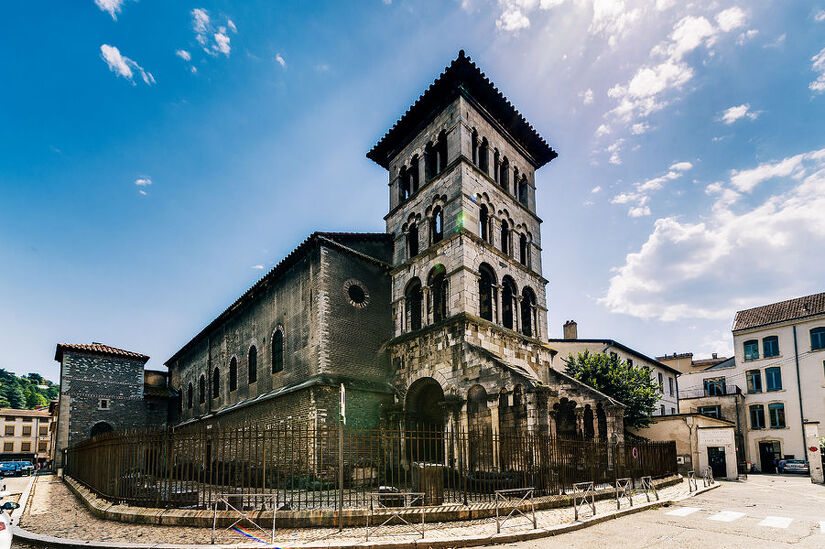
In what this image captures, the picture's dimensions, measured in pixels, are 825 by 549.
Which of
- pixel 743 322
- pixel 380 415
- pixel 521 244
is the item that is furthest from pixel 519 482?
pixel 743 322

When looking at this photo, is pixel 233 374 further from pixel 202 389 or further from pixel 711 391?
pixel 711 391

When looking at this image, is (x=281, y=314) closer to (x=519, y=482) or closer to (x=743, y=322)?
(x=519, y=482)

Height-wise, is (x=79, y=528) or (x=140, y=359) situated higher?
(x=140, y=359)

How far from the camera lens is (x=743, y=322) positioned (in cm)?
3634

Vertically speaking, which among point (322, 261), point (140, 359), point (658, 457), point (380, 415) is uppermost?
point (322, 261)

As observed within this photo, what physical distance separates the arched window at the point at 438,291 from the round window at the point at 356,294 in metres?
2.63

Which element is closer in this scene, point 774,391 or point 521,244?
point 521,244

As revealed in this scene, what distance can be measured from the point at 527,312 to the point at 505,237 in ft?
10.5

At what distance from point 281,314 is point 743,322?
111 feet

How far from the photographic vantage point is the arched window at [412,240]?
2014 centimetres

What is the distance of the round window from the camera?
1846cm

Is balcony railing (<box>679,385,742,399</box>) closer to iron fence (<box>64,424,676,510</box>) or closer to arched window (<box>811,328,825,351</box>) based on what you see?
arched window (<box>811,328,825,351</box>)

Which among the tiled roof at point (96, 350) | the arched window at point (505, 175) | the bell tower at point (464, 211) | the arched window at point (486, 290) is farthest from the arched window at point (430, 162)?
the tiled roof at point (96, 350)

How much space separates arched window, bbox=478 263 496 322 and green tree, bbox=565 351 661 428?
7.86m
